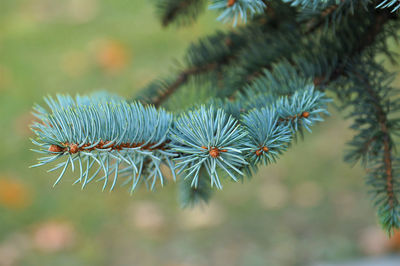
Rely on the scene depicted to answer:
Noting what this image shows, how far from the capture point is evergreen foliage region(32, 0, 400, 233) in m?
0.39

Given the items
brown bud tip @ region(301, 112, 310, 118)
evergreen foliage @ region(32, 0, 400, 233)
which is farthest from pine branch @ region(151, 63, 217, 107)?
brown bud tip @ region(301, 112, 310, 118)

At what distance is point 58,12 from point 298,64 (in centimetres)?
249

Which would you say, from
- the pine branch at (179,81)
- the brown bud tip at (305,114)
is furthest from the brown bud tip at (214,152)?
the pine branch at (179,81)

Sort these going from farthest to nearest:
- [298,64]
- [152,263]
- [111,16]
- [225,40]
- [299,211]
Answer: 1. [111,16]
2. [299,211]
3. [152,263]
4. [225,40]
5. [298,64]

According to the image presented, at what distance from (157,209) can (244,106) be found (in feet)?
4.66

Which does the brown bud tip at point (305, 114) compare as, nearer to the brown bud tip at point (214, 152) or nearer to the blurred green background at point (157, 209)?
the brown bud tip at point (214, 152)

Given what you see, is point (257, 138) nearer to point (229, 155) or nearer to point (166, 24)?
point (229, 155)

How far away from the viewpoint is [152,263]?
156 cm

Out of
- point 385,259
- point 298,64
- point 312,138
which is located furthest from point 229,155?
point 312,138

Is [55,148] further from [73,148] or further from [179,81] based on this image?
[179,81]

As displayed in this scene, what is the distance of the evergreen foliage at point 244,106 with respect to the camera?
39cm

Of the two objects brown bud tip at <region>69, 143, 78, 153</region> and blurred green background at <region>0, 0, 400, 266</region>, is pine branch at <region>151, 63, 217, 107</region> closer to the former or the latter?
brown bud tip at <region>69, 143, 78, 153</region>

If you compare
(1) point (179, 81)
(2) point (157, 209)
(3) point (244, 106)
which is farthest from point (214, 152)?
(2) point (157, 209)

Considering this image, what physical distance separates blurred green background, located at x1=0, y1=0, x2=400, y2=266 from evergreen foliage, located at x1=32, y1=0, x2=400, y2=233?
97 centimetres
